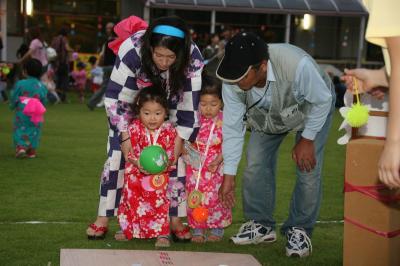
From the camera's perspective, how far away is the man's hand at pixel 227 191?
4.97 m

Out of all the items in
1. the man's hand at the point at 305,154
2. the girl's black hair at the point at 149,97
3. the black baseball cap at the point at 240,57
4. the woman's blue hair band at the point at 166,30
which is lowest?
the man's hand at the point at 305,154

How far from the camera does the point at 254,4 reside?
68.2ft

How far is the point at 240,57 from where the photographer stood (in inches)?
176

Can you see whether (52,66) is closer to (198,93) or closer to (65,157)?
(65,157)

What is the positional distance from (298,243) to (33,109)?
488 cm

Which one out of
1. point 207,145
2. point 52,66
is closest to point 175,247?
Result: point 207,145

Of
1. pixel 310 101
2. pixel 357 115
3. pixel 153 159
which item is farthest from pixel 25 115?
pixel 357 115

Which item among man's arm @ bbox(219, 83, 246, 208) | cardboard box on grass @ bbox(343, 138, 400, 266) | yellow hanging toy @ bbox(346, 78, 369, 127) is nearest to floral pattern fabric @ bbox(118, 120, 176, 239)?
man's arm @ bbox(219, 83, 246, 208)

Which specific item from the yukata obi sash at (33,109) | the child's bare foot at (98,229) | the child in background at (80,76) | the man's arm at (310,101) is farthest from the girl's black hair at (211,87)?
the child in background at (80,76)

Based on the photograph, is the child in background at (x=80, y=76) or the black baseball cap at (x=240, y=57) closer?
the black baseball cap at (x=240, y=57)

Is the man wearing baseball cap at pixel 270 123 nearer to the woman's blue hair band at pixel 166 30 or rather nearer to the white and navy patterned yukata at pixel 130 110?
the white and navy patterned yukata at pixel 130 110

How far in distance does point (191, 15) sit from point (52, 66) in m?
7.49

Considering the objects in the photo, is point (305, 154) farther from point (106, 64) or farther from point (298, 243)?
point (106, 64)

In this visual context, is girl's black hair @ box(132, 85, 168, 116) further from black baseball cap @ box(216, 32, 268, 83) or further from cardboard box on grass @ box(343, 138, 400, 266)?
cardboard box on grass @ box(343, 138, 400, 266)
